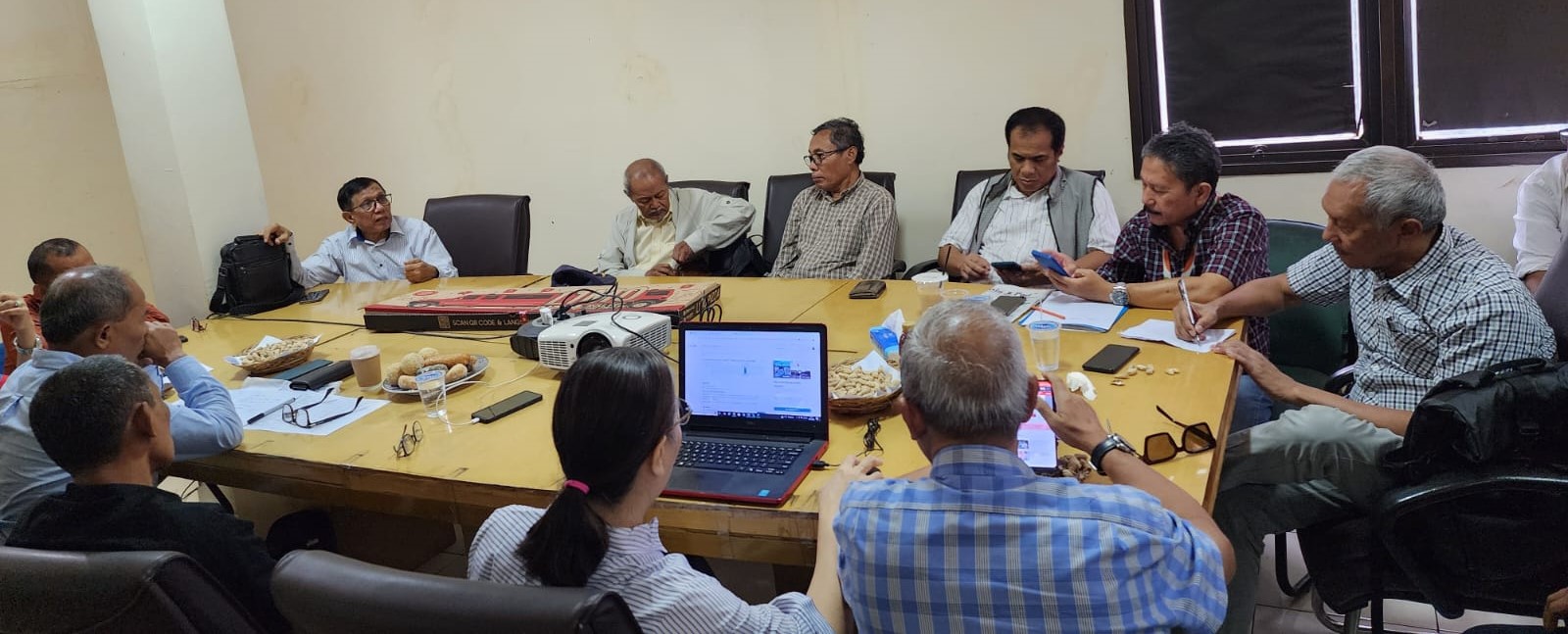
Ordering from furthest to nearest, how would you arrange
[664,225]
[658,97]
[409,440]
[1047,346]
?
[658,97] < [664,225] < [1047,346] < [409,440]

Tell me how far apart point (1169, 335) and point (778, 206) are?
2.19 metres

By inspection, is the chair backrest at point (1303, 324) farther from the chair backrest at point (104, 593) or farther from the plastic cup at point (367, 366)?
the chair backrest at point (104, 593)

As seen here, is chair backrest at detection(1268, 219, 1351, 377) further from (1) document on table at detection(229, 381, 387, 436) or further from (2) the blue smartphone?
(1) document on table at detection(229, 381, 387, 436)

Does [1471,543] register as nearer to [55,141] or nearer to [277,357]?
[277,357]

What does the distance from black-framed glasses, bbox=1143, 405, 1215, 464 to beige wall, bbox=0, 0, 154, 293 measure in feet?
17.1

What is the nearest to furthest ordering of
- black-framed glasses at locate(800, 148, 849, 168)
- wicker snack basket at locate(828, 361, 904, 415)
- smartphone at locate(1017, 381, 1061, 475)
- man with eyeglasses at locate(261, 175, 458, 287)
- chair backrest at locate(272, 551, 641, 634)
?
1. chair backrest at locate(272, 551, 641, 634)
2. smartphone at locate(1017, 381, 1061, 475)
3. wicker snack basket at locate(828, 361, 904, 415)
4. black-framed glasses at locate(800, 148, 849, 168)
5. man with eyeglasses at locate(261, 175, 458, 287)

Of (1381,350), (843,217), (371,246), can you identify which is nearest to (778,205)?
(843,217)

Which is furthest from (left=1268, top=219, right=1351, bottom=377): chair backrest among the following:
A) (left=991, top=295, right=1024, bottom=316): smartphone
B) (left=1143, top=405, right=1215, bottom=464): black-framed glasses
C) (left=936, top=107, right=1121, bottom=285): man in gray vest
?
(left=1143, top=405, right=1215, bottom=464): black-framed glasses

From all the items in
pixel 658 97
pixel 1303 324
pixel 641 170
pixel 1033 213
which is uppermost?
pixel 658 97

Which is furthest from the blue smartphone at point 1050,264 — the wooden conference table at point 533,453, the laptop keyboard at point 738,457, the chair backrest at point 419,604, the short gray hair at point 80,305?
the short gray hair at point 80,305

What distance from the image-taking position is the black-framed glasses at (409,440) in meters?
2.02

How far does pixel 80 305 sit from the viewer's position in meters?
2.11

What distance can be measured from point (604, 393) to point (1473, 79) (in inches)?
137

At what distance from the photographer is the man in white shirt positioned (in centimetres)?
287
